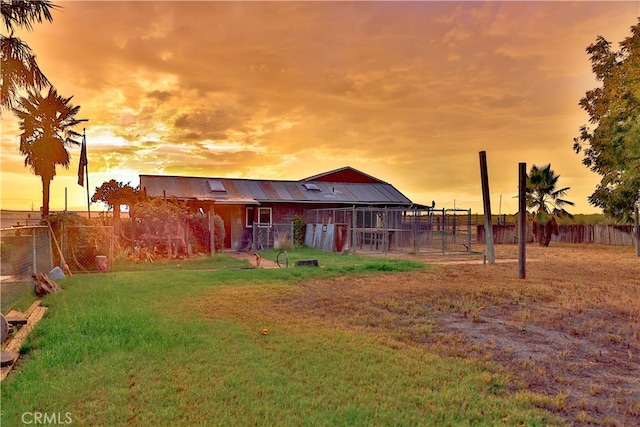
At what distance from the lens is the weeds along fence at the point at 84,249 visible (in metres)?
14.5

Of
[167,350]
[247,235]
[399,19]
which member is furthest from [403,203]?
[167,350]

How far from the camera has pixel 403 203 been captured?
1257 inches

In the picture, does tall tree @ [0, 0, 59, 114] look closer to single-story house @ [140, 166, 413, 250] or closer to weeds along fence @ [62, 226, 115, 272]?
weeds along fence @ [62, 226, 115, 272]

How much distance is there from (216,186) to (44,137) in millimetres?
12280

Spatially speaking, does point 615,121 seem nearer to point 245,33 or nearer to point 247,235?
point 245,33

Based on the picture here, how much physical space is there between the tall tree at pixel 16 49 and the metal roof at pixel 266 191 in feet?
41.0

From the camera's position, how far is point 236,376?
15.8 ft

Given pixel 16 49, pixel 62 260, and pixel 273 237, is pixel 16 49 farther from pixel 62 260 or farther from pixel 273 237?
pixel 273 237

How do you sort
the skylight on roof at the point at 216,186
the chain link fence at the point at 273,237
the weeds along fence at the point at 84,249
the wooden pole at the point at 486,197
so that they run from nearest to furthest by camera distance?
the weeds along fence at the point at 84,249 < the wooden pole at the point at 486,197 < the chain link fence at the point at 273,237 < the skylight on roof at the point at 216,186

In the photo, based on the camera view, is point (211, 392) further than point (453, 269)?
No

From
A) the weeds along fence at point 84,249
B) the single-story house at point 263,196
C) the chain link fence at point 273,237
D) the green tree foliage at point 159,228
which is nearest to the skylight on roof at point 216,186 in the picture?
the single-story house at point 263,196

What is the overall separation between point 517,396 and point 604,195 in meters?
25.1

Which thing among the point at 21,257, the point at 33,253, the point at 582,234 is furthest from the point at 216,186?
the point at 582,234

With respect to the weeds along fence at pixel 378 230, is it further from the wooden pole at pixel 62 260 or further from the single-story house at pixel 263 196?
the wooden pole at pixel 62 260
